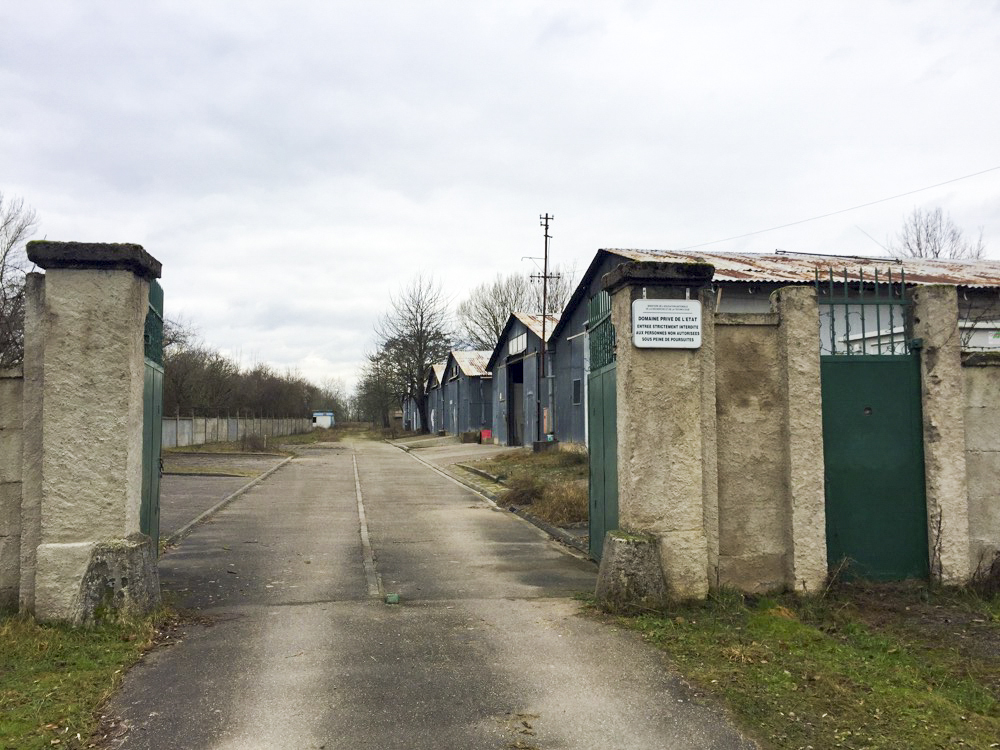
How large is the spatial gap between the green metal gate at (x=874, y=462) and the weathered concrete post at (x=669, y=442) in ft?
3.80

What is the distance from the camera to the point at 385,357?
2371 inches

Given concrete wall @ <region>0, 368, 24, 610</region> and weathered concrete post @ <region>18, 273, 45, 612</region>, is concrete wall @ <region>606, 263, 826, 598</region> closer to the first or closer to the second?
weathered concrete post @ <region>18, 273, 45, 612</region>

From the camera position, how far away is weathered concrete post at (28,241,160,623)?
5848mm

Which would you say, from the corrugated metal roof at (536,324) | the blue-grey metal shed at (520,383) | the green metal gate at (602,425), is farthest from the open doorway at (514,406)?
the green metal gate at (602,425)

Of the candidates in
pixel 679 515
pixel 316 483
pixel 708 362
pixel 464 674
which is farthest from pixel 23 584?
pixel 316 483

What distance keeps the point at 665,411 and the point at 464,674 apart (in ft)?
9.01

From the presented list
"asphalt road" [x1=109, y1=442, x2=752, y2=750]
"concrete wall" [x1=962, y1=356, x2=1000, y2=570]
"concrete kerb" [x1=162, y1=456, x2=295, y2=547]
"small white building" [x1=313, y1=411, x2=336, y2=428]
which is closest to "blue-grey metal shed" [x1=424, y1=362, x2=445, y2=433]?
"small white building" [x1=313, y1=411, x2=336, y2=428]

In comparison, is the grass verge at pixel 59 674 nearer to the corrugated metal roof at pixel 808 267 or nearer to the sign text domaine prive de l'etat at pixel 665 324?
Answer: the sign text domaine prive de l'etat at pixel 665 324

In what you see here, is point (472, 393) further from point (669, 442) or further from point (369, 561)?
point (669, 442)

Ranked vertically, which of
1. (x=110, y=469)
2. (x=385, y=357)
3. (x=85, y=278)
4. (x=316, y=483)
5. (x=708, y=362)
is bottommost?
(x=316, y=483)

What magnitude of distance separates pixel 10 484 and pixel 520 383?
3600cm

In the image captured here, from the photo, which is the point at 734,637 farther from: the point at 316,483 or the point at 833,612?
the point at 316,483

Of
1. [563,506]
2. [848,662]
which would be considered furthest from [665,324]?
[563,506]

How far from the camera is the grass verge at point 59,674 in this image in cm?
404
